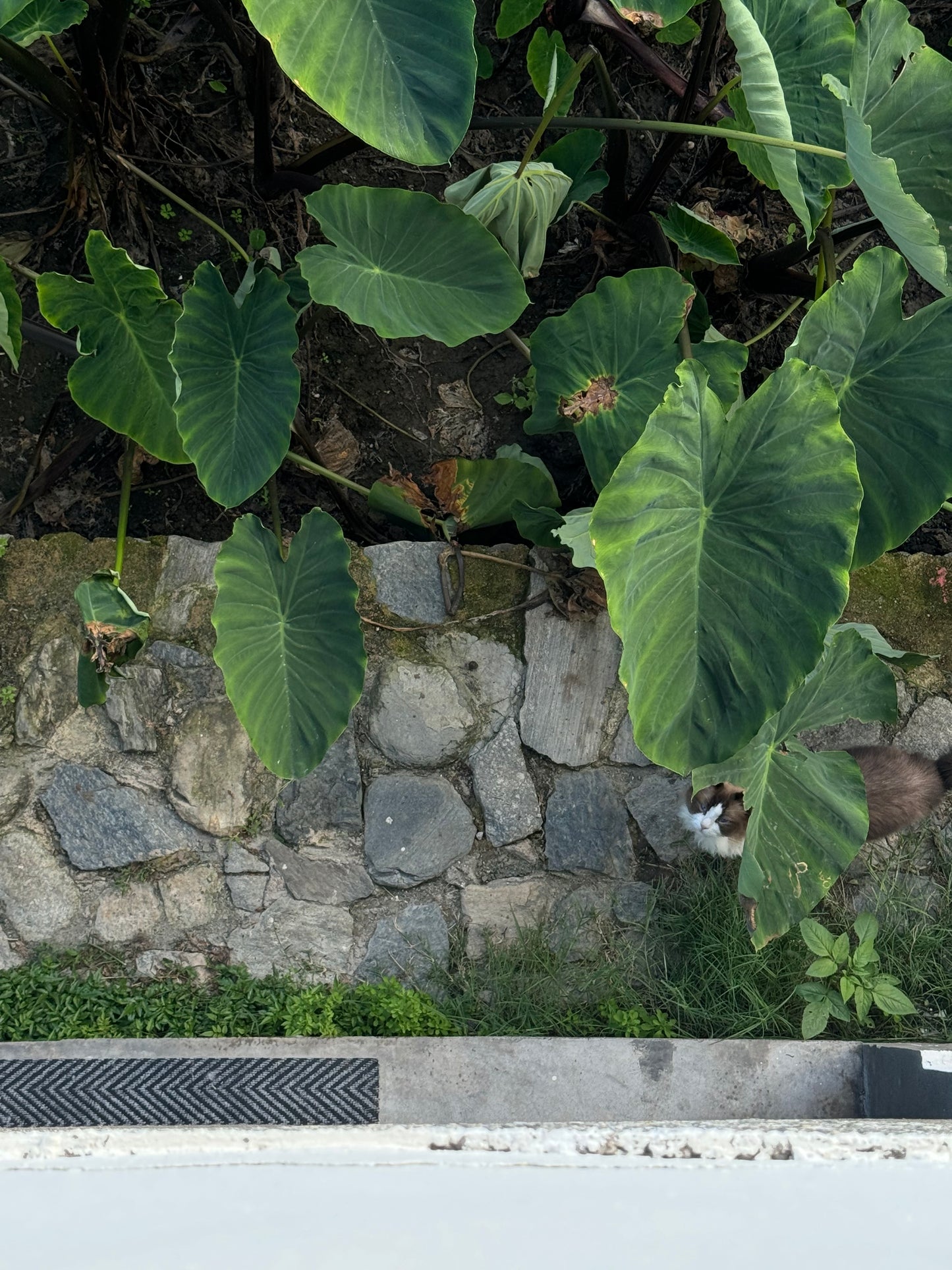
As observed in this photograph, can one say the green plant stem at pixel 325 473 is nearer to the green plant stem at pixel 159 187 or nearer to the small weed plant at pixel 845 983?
the green plant stem at pixel 159 187

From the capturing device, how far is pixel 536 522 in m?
1.75

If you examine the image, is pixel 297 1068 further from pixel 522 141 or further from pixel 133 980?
pixel 522 141

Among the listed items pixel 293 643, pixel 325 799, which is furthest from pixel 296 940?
pixel 293 643

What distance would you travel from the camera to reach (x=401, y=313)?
57.7 inches

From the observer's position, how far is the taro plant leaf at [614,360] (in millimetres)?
1530

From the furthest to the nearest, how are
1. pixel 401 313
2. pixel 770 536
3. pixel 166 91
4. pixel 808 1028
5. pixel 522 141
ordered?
1. pixel 522 141
2. pixel 166 91
3. pixel 808 1028
4. pixel 401 313
5. pixel 770 536

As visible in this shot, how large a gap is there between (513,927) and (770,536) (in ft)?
3.47

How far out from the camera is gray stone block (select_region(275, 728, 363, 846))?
6.13ft

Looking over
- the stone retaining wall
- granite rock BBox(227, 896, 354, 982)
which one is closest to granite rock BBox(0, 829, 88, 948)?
the stone retaining wall

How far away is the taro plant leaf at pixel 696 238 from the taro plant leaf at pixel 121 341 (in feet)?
3.18

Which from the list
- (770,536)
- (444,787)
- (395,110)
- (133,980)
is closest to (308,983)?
(133,980)

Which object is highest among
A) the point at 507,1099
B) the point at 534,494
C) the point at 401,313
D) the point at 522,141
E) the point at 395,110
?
the point at 522,141

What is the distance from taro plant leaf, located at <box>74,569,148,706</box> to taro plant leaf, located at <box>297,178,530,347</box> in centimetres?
57

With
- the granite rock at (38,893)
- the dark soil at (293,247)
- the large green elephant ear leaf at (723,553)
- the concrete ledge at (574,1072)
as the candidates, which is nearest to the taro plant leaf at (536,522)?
the dark soil at (293,247)
